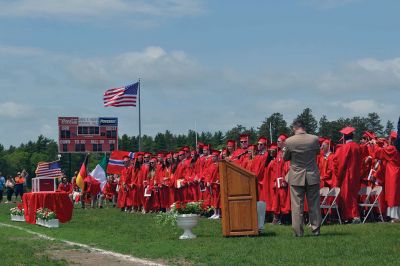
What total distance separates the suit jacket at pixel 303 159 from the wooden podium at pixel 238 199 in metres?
0.82

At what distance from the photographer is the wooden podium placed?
14336mm

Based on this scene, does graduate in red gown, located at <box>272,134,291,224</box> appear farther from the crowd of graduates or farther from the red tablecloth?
the red tablecloth

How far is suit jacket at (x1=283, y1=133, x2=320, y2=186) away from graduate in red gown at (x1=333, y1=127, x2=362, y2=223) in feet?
10.2

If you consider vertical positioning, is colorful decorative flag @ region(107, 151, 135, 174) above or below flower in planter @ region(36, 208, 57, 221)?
above

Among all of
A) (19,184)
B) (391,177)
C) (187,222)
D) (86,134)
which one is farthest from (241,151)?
(19,184)

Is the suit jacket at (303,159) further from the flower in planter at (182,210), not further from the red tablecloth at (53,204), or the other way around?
the red tablecloth at (53,204)

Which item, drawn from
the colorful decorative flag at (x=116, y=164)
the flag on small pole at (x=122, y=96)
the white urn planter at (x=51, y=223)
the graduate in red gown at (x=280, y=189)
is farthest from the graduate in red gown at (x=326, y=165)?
the flag on small pole at (x=122, y=96)

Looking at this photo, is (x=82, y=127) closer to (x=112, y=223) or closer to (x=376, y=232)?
(x=112, y=223)

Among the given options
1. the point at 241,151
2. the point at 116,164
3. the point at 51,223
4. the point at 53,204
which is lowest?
the point at 51,223

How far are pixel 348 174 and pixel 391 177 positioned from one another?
1.03 metres

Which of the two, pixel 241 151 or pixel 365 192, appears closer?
pixel 365 192

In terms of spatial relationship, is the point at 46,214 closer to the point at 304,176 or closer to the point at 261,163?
the point at 261,163

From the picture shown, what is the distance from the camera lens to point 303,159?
46.0 ft

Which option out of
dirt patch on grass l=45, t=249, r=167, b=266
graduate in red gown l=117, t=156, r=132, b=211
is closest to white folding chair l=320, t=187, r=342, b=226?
dirt patch on grass l=45, t=249, r=167, b=266
